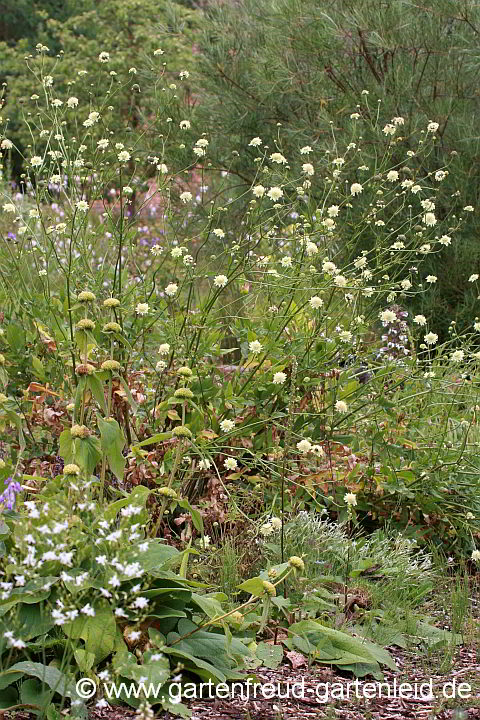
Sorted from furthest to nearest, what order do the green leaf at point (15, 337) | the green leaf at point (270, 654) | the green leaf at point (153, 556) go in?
1. the green leaf at point (15, 337)
2. the green leaf at point (270, 654)
3. the green leaf at point (153, 556)

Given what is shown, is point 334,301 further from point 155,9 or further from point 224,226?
point 155,9

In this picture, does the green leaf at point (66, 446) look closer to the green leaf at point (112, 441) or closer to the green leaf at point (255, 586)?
the green leaf at point (112, 441)

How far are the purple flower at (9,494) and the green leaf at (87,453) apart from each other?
213 millimetres

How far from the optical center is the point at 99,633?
84.6 inches

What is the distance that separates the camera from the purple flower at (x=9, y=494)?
2431 mm

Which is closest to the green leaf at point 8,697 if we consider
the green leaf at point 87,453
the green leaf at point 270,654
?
the green leaf at point 87,453

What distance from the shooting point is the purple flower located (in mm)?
2431

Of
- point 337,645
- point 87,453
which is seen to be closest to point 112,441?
point 87,453

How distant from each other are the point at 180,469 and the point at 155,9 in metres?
10.4

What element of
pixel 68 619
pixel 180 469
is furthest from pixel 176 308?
pixel 68 619

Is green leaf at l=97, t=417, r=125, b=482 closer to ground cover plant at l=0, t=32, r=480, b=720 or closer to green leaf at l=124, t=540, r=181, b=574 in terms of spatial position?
ground cover plant at l=0, t=32, r=480, b=720

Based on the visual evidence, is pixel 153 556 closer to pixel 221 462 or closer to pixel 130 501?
pixel 130 501

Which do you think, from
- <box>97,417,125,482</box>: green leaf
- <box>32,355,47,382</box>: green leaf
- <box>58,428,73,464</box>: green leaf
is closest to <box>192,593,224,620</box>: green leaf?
<box>97,417,125,482</box>: green leaf

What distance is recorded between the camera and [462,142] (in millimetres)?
5969
